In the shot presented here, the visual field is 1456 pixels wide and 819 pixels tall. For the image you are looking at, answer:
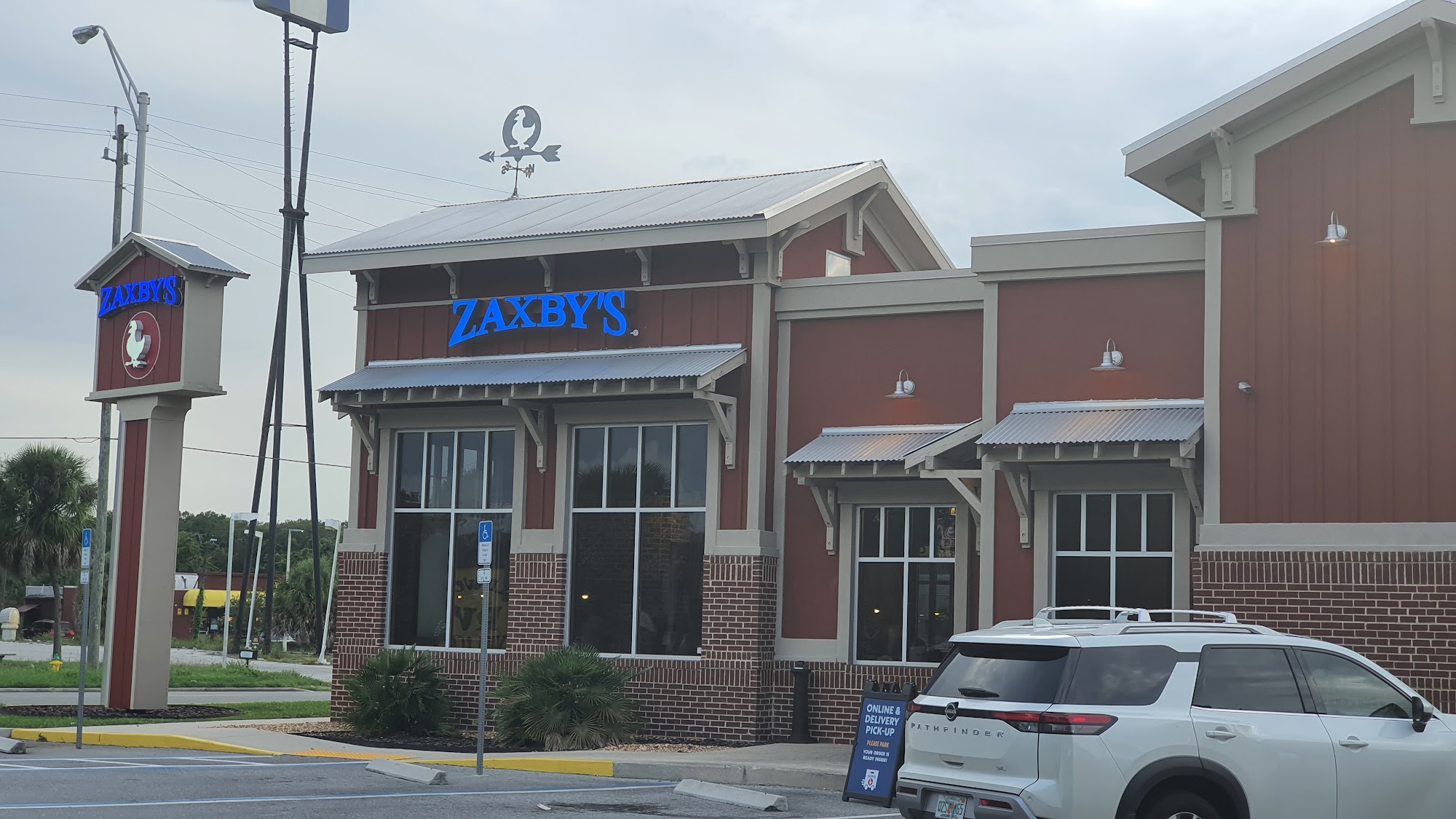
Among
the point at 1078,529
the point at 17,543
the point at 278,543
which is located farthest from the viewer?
the point at 278,543

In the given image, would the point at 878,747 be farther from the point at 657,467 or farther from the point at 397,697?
the point at 397,697

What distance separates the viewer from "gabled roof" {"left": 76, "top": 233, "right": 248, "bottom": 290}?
23.5m

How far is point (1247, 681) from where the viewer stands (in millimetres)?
10180

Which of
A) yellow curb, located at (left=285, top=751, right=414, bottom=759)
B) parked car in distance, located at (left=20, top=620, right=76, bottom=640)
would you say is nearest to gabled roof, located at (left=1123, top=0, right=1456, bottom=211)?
yellow curb, located at (left=285, top=751, right=414, bottom=759)

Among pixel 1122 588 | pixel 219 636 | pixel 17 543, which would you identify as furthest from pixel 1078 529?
pixel 219 636

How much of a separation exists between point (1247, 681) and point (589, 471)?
1279 centimetres

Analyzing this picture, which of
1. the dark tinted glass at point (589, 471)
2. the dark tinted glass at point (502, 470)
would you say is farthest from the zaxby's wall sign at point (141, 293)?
the dark tinted glass at point (589, 471)

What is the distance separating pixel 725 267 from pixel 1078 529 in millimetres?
5911

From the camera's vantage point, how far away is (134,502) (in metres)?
23.7

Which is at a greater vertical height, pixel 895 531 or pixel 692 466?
pixel 692 466

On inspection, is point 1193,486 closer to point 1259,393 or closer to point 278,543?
point 1259,393

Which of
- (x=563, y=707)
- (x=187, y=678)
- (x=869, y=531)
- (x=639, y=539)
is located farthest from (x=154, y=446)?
(x=187, y=678)

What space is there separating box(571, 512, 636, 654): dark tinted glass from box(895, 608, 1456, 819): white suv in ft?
36.4

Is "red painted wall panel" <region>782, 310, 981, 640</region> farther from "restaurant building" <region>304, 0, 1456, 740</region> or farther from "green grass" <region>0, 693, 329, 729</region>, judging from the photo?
"green grass" <region>0, 693, 329, 729</region>
